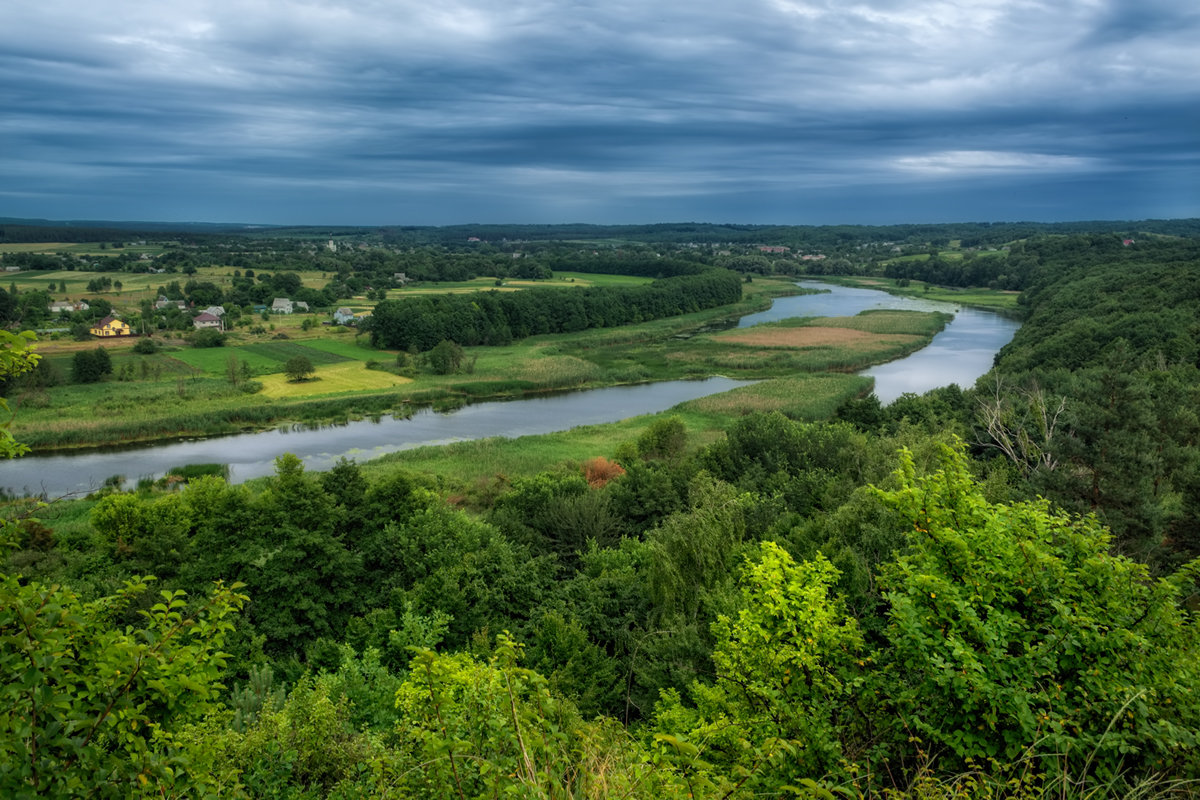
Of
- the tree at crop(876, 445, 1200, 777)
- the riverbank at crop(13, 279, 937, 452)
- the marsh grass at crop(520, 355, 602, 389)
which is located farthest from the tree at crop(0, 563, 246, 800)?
the marsh grass at crop(520, 355, 602, 389)

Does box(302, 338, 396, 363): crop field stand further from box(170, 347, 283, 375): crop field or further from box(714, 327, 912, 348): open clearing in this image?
box(714, 327, 912, 348): open clearing

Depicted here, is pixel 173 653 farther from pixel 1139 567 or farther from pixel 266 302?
pixel 266 302

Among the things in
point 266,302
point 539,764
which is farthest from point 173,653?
point 266,302

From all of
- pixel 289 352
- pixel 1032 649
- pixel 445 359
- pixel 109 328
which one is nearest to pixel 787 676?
pixel 1032 649

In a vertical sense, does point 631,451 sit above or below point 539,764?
below

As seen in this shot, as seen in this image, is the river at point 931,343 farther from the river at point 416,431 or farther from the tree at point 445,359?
the tree at point 445,359

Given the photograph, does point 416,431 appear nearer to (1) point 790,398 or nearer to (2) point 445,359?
(2) point 445,359

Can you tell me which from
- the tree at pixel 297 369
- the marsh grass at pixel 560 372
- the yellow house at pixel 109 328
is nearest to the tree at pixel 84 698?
the marsh grass at pixel 560 372
